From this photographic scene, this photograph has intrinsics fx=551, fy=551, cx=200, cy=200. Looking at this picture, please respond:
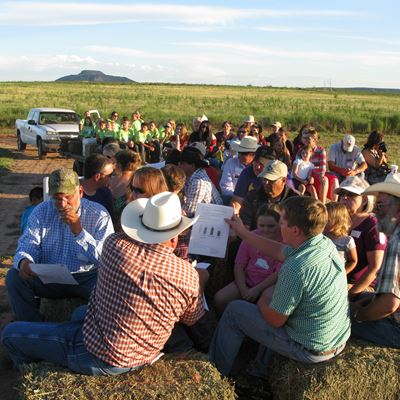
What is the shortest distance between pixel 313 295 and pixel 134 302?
3.92 ft

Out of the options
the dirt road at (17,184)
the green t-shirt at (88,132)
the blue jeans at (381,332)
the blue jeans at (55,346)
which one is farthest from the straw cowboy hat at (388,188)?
the green t-shirt at (88,132)

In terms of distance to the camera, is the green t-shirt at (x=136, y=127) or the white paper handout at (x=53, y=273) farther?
the green t-shirt at (x=136, y=127)

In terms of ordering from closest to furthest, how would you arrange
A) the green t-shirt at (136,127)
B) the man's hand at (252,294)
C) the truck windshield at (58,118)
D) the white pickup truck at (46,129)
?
the man's hand at (252,294) → the green t-shirt at (136,127) → the white pickup truck at (46,129) → the truck windshield at (58,118)

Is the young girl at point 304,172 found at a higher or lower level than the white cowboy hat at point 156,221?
lower

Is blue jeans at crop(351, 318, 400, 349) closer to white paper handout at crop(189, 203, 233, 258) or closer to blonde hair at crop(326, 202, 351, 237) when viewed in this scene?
blonde hair at crop(326, 202, 351, 237)

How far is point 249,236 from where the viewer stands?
4.65 m

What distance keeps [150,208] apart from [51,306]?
1.98 meters

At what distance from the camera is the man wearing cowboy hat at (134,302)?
3564 mm

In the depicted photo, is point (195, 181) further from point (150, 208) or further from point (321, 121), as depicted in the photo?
point (321, 121)

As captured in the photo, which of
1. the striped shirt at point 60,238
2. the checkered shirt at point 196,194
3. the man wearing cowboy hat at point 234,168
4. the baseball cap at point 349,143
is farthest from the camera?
the baseball cap at point 349,143

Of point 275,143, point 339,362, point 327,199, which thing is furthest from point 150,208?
point 275,143

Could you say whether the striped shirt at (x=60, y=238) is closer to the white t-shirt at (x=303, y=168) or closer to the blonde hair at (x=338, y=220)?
the blonde hair at (x=338, y=220)

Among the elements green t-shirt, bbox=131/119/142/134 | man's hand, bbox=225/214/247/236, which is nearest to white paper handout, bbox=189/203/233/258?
man's hand, bbox=225/214/247/236

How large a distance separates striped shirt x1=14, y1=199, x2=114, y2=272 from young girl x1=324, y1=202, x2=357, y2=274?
206 cm
